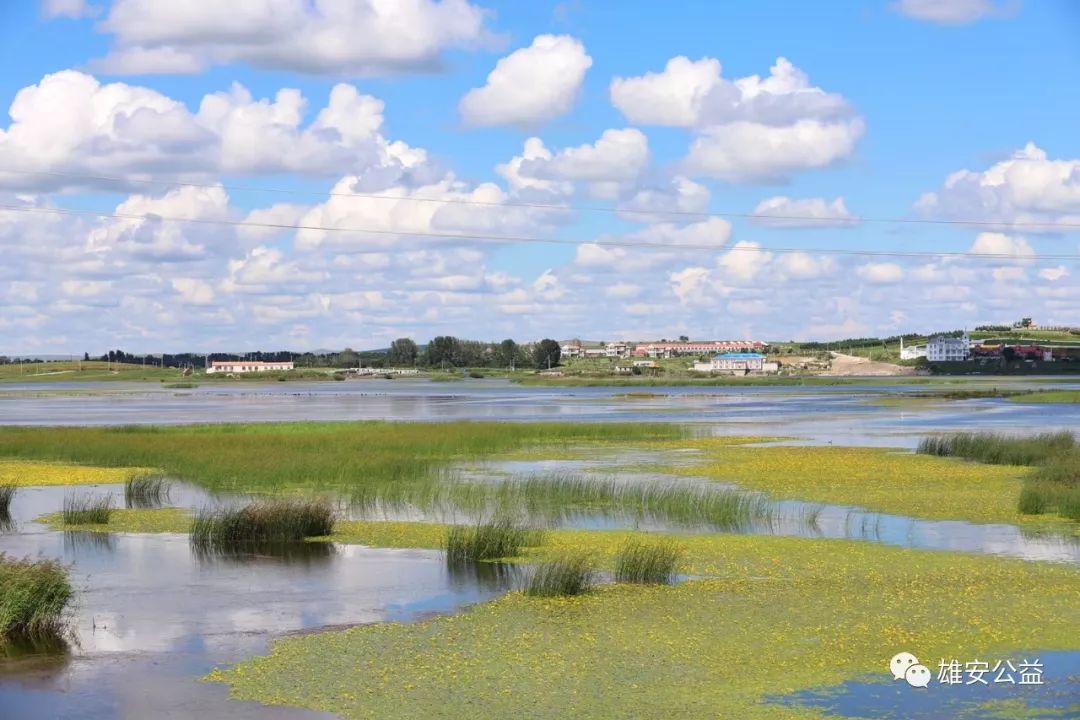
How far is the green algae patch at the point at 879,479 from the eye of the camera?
31.5m

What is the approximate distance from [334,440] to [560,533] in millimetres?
26254

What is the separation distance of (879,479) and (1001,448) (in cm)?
899

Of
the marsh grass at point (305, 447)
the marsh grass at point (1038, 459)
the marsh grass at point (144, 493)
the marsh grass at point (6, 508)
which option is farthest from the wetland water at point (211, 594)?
the marsh grass at point (305, 447)

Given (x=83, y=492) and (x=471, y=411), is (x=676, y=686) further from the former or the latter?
(x=471, y=411)

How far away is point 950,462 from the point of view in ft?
144

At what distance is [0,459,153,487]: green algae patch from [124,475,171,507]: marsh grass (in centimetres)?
167

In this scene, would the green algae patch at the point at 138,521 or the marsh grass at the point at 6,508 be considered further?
the marsh grass at the point at 6,508

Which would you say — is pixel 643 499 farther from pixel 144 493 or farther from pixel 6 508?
pixel 6 508

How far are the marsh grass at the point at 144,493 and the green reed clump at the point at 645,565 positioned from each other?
1730 cm

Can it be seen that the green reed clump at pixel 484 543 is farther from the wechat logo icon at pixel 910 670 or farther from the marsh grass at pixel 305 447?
the marsh grass at pixel 305 447

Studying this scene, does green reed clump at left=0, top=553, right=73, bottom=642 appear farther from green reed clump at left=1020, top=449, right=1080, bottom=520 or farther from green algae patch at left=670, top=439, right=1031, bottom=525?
green reed clump at left=1020, top=449, right=1080, bottom=520

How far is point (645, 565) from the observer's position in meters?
21.4

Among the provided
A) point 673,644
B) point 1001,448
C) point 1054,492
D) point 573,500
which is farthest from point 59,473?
point 1001,448

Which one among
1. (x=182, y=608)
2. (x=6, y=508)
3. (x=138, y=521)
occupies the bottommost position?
(x=182, y=608)
